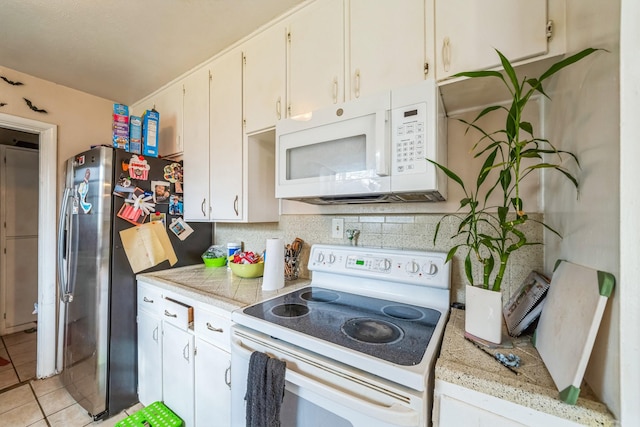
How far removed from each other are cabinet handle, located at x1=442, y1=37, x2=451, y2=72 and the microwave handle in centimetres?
27

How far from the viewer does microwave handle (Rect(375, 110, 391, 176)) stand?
3.34 ft

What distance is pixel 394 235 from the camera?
1.43 meters

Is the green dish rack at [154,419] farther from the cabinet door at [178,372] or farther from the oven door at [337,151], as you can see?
the oven door at [337,151]

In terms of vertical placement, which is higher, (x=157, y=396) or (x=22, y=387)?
(x=157, y=396)

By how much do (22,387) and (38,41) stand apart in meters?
2.44

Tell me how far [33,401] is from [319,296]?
87.4 inches

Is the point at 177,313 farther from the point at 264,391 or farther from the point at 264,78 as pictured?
the point at 264,78

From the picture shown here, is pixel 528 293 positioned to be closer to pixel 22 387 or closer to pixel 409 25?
pixel 409 25

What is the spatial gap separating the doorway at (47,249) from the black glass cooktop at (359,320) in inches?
82.4

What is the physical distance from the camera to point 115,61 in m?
1.85

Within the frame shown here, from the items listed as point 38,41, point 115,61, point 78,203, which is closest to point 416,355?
point 78,203

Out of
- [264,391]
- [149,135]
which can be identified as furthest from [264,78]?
[264,391]

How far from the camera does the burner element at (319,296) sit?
4.31 ft

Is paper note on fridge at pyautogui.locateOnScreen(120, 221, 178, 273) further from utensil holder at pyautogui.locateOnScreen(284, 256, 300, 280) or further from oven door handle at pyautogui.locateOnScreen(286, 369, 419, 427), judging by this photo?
oven door handle at pyautogui.locateOnScreen(286, 369, 419, 427)
